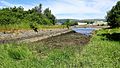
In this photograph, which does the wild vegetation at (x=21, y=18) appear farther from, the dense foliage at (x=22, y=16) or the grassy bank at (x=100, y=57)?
the grassy bank at (x=100, y=57)

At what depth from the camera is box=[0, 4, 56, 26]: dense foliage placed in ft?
193

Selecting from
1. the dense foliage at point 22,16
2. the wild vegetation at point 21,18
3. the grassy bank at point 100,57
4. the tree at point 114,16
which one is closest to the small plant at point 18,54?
the grassy bank at point 100,57

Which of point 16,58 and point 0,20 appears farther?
point 0,20

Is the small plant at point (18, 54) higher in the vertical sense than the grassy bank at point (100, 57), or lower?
higher

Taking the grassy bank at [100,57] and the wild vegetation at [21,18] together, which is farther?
the wild vegetation at [21,18]

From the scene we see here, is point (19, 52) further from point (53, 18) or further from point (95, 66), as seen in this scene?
point (53, 18)

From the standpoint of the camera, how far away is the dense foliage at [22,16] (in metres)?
58.7

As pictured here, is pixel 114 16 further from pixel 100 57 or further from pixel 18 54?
pixel 18 54

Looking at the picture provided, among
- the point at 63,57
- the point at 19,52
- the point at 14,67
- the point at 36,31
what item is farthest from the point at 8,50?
the point at 36,31

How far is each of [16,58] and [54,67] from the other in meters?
4.08

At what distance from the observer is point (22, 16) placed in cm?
7781

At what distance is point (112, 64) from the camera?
53.1ft

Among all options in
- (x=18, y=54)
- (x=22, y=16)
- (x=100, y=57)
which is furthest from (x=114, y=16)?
(x=18, y=54)

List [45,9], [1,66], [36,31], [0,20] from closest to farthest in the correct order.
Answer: [1,66], [0,20], [36,31], [45,9]
